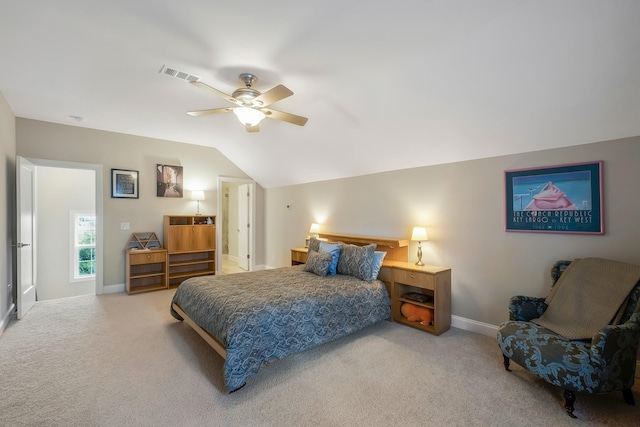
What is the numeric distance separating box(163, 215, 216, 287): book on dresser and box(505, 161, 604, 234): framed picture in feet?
16.6

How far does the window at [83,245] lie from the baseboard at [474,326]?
723 cm

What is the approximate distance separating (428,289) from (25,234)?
5.41 metres

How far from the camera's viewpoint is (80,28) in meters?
2.29

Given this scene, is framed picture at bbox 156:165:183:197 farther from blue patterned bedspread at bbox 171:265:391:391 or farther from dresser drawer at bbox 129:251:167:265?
blue patterned bedspread at bbox 171:265:391:391

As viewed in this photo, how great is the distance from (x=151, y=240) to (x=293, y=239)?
2.70 m

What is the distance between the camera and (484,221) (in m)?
3.36

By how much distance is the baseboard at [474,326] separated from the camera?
10.8 ft

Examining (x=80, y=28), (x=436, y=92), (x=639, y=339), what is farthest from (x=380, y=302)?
(x=80, y=28)

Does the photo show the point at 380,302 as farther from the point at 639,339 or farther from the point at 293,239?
the point at 293,239

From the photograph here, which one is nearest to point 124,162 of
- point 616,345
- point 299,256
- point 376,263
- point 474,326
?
point 299,256

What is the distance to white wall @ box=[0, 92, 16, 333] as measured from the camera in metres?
3.53

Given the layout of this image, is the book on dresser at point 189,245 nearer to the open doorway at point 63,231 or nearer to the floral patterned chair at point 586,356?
the open doorway at point 63,231

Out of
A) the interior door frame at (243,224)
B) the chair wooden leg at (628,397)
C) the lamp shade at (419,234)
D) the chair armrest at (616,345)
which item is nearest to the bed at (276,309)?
the lamp shade at (419,234)

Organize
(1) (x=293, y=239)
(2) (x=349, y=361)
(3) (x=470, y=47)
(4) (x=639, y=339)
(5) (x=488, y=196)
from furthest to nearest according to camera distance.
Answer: (1) (x=293, y=239), (5) (x=488, y=196), (2) (x=349, y=361), (3) (x=470, y=47), (4) (x=639, y=339)
